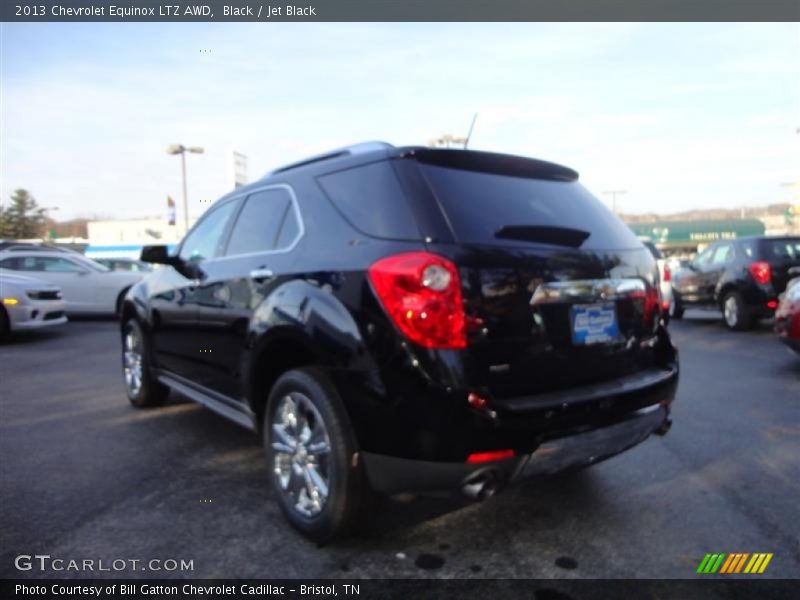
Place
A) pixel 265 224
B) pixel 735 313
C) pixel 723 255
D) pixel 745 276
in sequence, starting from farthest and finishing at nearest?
pixel 723 255 → pixel 735 313 → pixel 745 276 → pixel 265 224

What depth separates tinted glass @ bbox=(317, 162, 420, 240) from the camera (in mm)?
2455

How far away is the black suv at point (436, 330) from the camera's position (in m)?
2.27

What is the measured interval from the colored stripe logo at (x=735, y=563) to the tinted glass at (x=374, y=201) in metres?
1.83

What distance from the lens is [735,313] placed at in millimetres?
9852

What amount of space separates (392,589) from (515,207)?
1.70m

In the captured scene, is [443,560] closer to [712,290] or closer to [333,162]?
[333,162]

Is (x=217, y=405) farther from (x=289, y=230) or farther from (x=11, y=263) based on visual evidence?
(x=11, y=263)

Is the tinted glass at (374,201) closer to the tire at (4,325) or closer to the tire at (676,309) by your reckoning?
the tire at (4,325)

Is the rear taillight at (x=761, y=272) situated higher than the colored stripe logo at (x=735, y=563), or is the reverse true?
the rear taillight at (x=761, y=272)

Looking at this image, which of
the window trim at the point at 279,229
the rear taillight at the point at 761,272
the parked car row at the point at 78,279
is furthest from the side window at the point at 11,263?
the rear taillight at the point at 761,272

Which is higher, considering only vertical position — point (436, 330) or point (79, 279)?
point (436, 330)

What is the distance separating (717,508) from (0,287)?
32.3 feet

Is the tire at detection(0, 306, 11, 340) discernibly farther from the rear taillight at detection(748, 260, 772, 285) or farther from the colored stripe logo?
the rear taillight at detection(748, 260, 772, 285)

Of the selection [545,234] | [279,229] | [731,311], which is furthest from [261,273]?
[731,311]
